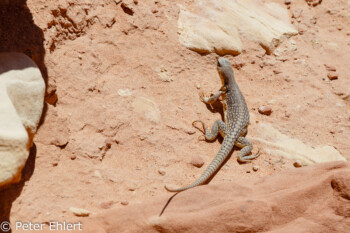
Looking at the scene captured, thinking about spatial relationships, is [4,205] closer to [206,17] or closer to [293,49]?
[206,17]

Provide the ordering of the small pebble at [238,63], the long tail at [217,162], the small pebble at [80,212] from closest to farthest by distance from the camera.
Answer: the small pebble at [80,212], the long tail at [217,162], the small pebble at [238,63]

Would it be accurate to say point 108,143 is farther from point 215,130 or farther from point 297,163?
point 297,163

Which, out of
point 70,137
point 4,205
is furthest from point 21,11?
point 4,205

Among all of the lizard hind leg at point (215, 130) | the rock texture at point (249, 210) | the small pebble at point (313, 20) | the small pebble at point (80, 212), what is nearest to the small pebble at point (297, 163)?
the rock texture at point (249, 210)

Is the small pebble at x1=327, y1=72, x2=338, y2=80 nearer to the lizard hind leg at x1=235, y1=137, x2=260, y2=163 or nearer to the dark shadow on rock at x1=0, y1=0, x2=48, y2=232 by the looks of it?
the lizard hind leg at x1=235, y1=137, x2=260, y2=163

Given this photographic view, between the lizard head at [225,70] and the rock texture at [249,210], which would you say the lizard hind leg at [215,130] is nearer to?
the lizard head at [225,70]

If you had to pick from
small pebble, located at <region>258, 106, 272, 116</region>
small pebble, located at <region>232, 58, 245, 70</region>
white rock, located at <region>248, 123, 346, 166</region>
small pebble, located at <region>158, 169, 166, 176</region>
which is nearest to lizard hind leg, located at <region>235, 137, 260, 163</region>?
white rock, located at <region>248, 123, 346, 166</region>
